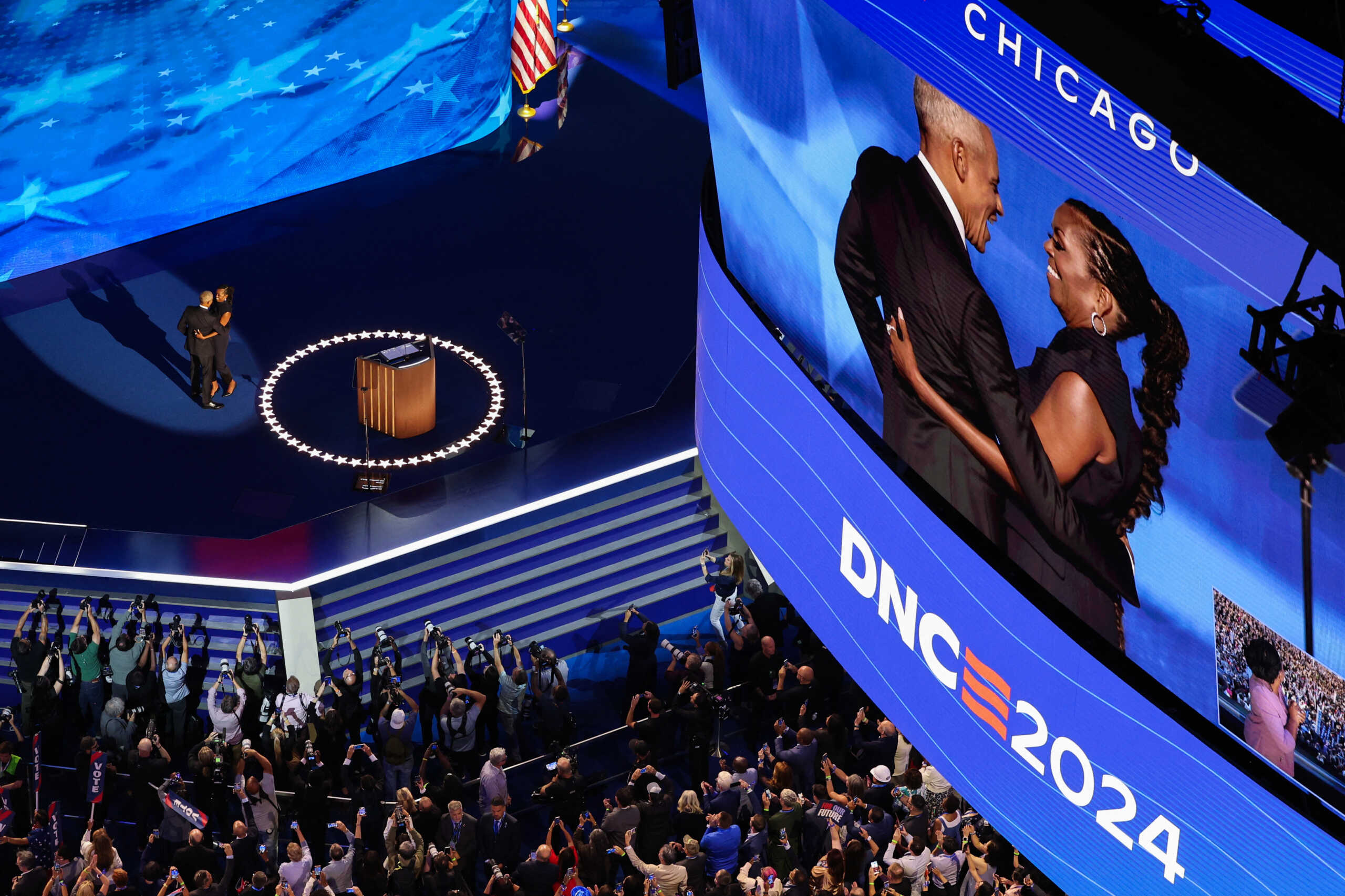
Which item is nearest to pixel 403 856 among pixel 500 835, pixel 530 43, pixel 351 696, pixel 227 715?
pixel 500 835

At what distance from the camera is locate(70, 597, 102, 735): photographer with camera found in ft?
63.1

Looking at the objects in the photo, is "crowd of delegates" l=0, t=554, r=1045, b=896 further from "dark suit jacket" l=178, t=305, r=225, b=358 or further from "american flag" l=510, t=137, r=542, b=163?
"american flag" l=510, t=137, r=542, b=163

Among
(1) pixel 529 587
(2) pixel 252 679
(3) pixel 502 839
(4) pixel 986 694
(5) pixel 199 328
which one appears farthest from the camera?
(5) pixel 199 328

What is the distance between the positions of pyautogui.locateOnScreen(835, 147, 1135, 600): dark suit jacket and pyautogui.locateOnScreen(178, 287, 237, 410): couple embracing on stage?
12.7 metres

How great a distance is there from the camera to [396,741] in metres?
17.6

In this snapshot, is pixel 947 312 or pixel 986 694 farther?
pixel 986 694

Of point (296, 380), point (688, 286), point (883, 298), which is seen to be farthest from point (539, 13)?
point (883, 298)

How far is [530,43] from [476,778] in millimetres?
15048

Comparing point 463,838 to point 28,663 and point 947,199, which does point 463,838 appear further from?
point 947,199

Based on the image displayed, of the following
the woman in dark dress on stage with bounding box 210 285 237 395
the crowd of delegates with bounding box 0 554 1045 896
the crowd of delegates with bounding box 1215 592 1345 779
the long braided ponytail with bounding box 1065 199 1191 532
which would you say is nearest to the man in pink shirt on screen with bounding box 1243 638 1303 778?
the crowd of delegates with bounding box 1215 592 1345 779

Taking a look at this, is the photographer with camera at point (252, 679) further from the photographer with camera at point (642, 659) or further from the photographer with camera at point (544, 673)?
the photographer with camera at point (642, 659)

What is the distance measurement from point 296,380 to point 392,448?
205 cm

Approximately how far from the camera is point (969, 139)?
10.3 metres

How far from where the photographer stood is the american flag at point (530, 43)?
98.4 feet
